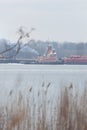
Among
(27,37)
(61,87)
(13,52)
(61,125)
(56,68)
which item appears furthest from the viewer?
(56,68)

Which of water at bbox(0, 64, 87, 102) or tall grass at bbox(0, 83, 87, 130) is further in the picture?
water at bbox(0, 64, 87, 102)

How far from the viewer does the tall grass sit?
6.42 meters

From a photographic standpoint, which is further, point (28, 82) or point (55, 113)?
point (28, 82)

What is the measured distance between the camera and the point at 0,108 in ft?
21.9

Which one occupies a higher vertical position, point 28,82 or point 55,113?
point 55,113

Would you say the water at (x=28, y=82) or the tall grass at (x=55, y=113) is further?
the water at (x=28, y=82)

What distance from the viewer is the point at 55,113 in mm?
6855

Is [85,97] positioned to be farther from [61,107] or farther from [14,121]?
[14,121]

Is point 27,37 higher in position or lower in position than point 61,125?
higher

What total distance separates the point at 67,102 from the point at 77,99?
0.17 metres

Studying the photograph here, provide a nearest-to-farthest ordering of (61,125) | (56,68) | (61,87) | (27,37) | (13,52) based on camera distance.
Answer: (27,37) → (13,52) → (61,125) → (61,87) → (56,68)

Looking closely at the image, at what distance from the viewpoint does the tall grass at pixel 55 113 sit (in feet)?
21.1

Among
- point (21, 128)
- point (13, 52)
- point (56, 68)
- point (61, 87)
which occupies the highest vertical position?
point (13, 52)

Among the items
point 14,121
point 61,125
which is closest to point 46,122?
point 61,125
